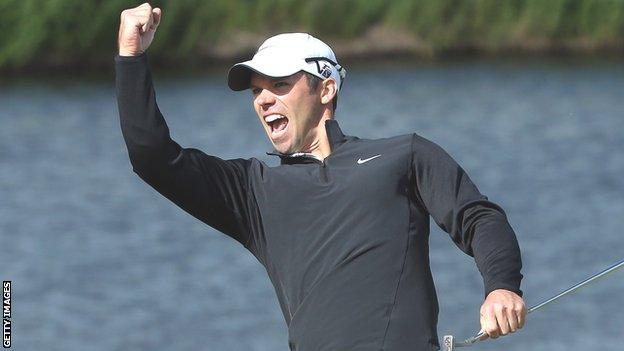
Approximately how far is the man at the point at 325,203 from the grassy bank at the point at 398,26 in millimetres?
27538

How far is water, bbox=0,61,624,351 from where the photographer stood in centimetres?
1323

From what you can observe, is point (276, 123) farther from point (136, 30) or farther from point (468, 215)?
point (468, 215)

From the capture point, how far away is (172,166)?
3.82m

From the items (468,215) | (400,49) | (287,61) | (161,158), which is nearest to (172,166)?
(161,158)

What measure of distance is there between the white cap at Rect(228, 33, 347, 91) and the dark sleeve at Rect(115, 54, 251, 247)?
238 mm

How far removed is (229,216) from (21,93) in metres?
23.2

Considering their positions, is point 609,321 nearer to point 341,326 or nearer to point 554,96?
point 341,326

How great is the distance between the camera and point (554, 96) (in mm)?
25953

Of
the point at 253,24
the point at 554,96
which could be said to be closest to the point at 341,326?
the point at 554,96

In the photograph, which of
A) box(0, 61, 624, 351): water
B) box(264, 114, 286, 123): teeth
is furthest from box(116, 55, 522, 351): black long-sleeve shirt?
box(0, 61, 624, 351): water

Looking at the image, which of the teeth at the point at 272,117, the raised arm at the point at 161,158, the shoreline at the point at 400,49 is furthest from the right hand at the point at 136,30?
the shoreline at the point at 400,49

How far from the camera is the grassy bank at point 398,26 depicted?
32062 mm

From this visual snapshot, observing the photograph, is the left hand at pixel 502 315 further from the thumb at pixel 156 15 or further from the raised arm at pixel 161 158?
the thumb at pixel 156 15

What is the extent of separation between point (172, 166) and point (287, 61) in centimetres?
40
